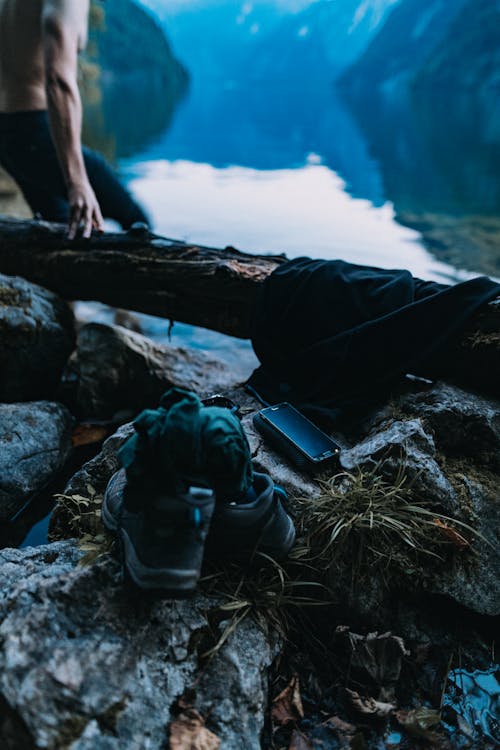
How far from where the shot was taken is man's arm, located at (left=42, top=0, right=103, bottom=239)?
3.55 m

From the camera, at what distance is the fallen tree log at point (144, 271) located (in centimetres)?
347

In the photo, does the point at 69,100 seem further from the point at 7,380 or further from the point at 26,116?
the point at 7,380

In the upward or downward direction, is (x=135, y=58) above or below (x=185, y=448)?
above

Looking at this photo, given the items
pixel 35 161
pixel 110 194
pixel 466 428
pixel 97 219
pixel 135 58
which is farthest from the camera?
pixel 135 58

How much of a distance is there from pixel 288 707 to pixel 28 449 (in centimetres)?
212

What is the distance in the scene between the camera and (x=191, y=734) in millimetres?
1406

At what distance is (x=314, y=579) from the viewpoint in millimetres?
2057

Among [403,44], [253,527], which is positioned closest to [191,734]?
[253,527]

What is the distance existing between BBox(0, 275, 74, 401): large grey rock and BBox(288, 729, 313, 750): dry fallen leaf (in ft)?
9.71

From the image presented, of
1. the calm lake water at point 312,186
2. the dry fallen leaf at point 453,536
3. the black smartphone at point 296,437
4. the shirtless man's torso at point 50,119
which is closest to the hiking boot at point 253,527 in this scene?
the black smartphone at point 296,437

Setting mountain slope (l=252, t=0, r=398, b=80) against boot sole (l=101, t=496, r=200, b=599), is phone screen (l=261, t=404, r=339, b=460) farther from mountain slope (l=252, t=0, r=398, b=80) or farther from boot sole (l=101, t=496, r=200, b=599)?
mountain slope (l=252, t=0, r=398, b=80)

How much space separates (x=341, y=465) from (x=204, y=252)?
200 cm

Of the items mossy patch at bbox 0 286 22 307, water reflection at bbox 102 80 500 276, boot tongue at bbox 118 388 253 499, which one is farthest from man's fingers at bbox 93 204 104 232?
water reflection at bbox 102 80 500 276

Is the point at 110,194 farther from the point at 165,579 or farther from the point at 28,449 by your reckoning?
the point at 165,579
